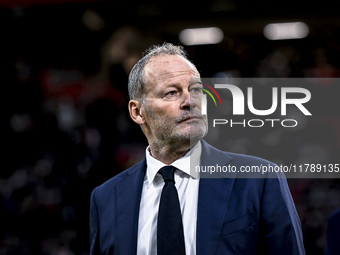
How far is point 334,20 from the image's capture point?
2.42 m

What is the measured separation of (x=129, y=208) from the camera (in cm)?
116

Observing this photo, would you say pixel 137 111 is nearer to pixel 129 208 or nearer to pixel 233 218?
pixel 129 208

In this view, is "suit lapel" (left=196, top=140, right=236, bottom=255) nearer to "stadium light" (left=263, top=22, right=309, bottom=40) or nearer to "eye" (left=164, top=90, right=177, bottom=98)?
"eye" (left=164, top=90, right=177, bottom=98)

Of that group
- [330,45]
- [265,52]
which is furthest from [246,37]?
[330,45]

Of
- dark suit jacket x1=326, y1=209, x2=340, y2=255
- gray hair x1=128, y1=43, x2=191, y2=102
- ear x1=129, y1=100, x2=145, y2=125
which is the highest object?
gray hair x1=128, y1=43, x2=191, y2=102

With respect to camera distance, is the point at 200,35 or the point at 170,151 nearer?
the point at 170,151

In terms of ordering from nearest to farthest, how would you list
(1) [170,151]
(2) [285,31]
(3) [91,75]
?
1. (1) [170,151]
2. (2) [285,31]
3. (3) [91,75]

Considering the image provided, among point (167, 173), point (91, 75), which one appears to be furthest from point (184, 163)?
point (91, 75)

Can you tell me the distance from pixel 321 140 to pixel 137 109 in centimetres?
165

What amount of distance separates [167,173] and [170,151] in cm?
11

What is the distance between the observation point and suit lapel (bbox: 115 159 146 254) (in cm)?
110

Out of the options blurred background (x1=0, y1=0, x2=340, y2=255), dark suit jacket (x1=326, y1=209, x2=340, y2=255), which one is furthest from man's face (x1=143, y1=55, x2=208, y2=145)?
blurred background (x1=0, y1=0, x2=340, y2=255)

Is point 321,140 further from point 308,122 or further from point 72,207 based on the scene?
point 72,207

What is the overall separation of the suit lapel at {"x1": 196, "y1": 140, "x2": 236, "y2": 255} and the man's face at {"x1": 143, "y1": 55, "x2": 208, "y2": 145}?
151mm
